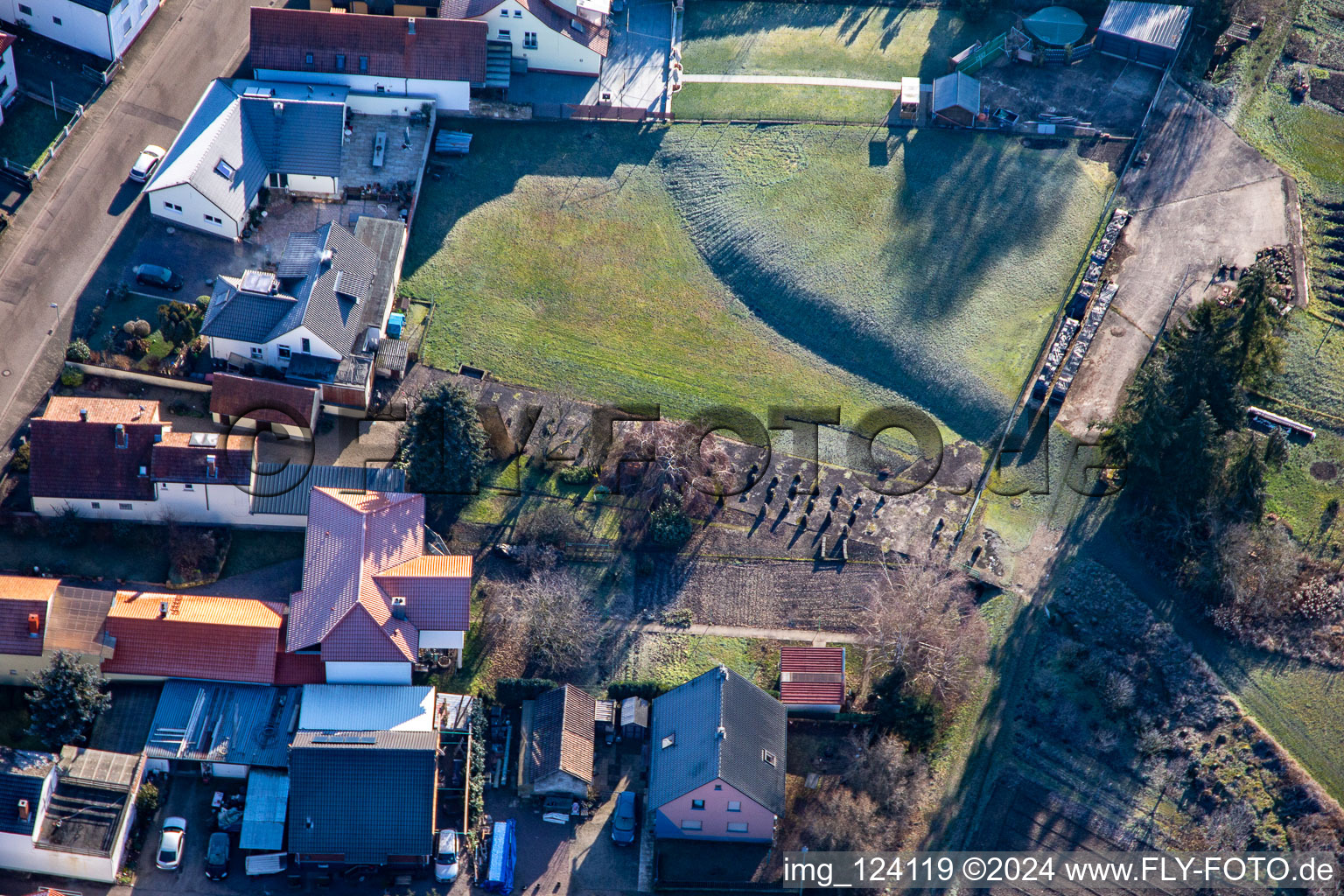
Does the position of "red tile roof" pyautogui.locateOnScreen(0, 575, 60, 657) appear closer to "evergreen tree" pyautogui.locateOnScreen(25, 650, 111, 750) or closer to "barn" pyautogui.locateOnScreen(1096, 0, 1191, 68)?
"evergreen tree" pyautogui.locateOnScreen(25, 650, 111, 750)

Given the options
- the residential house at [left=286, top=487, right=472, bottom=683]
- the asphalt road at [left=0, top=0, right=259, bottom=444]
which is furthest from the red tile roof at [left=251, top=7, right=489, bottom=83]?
the residential house at [left=286, top=487, right=472, bottom=683]

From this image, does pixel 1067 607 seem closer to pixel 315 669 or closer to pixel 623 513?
pixel 623 513

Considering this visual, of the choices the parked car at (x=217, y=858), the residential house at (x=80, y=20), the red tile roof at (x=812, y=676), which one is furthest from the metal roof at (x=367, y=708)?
the residential house at (x=80, y=20)

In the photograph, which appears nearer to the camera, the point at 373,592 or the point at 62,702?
the point at 62,702

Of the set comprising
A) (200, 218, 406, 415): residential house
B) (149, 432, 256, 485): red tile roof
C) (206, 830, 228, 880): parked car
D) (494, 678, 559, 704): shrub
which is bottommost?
(206, 830, 228, 880): parked car

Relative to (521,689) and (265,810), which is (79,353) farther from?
(521,689)

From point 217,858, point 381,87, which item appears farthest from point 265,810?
point 381,87
